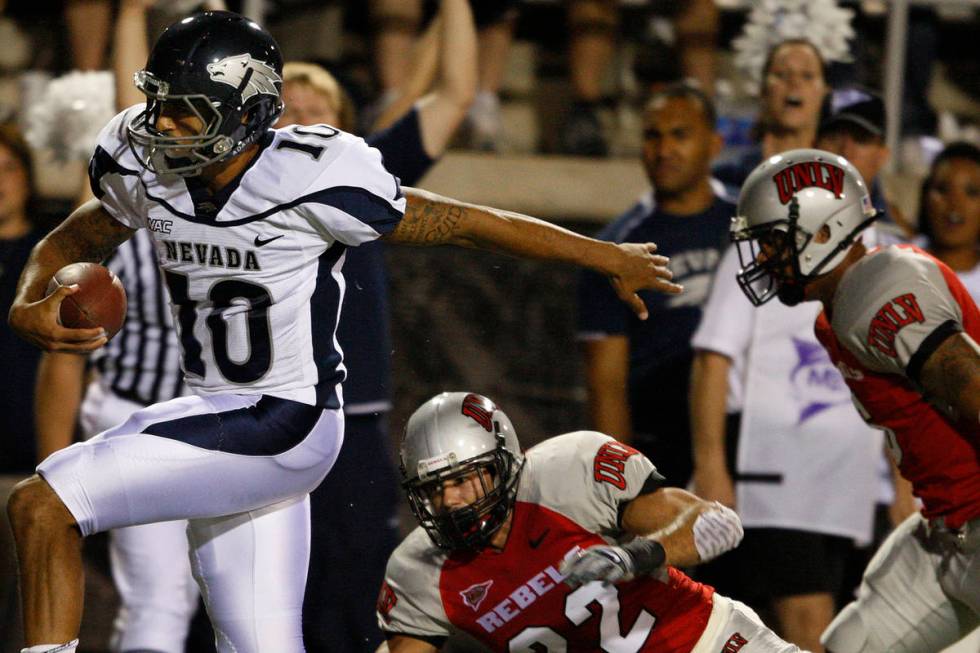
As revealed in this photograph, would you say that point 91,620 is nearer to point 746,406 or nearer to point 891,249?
point 746,406

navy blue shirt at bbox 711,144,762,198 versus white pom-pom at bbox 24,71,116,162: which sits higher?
white pom-pom at bbox 24,71,116,162

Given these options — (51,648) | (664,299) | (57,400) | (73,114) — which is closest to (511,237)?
(51,648)

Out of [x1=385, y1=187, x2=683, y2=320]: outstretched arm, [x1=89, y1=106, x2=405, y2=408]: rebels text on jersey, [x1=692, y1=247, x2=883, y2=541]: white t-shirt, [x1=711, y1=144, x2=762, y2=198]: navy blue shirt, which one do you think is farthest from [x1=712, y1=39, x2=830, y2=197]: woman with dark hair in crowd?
[x1=89, y1=106, x2=405, y2=408]: rebels text on jersey

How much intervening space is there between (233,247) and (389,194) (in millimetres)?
339

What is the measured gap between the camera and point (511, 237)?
3285mm

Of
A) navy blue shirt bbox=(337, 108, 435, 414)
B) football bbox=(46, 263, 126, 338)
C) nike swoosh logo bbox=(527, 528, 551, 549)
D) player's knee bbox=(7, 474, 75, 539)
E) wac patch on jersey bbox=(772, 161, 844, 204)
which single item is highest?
wac patch on jersey bbox=(772, 161, 844, 204)

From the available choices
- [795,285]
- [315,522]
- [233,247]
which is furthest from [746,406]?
[233,247]

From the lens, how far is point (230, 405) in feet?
10.4

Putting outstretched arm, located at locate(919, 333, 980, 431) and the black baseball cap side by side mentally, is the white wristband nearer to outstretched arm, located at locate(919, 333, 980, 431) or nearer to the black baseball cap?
outstretched arm, located at locate(919, 333, 980, 431)

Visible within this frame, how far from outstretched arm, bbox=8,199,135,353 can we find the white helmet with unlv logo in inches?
60.5

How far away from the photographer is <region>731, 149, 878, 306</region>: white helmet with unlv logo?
12.5ft

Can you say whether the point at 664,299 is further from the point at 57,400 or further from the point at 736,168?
the point at 57,400

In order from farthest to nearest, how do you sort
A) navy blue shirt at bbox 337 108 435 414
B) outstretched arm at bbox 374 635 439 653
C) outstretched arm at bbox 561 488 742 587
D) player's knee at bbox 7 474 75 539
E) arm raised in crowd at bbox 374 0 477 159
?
1. arm raised in crowd at bbox 374 0 477 159
2. navy blue shirt at bbox 337 108 435 414
3. outstretched arm at bbox 374 635 439 653
4. outstretched arm at bbox 561 488 742 587
5. player's knee at bbox 7 474 75 539

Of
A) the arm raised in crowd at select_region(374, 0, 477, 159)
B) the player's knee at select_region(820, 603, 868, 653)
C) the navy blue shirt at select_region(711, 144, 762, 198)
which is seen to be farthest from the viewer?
the navy blue shirt at select_region(711, 144, 762, 198)
